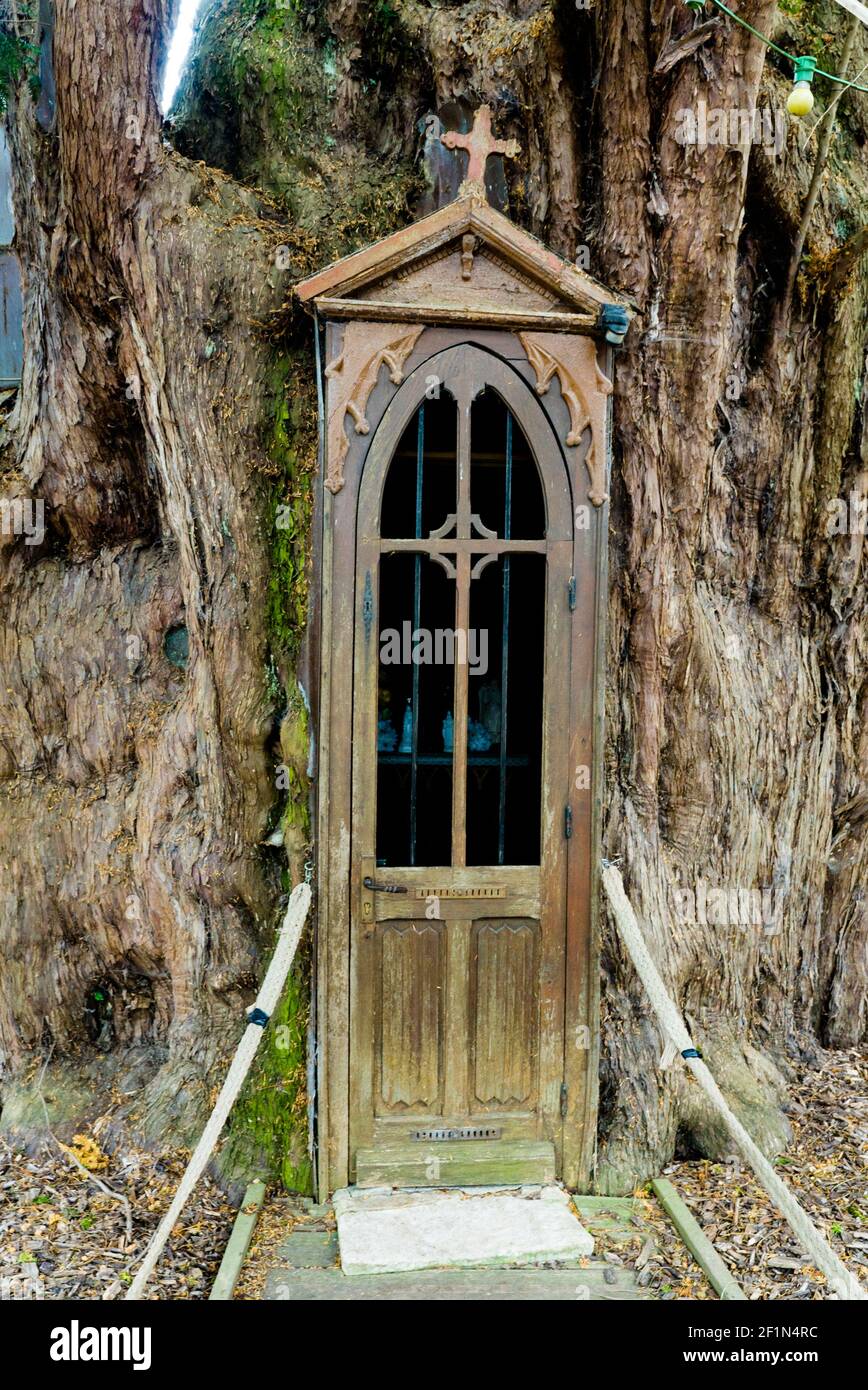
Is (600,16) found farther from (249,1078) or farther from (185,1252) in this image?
(185,1252)

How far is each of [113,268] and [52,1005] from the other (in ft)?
11.0

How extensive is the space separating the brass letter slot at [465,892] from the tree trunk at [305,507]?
0.62m

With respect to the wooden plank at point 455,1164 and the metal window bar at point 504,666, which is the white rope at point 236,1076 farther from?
the metal window bar at point 504,666

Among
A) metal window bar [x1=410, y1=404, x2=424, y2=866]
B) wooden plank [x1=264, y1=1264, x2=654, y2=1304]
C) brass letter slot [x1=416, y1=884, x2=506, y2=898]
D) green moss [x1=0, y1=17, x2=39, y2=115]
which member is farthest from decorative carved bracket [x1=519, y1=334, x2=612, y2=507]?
wooden plank [x1=264, y1=1264, x2=654, y2=1304]

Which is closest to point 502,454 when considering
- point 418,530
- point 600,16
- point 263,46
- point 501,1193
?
point 418,530

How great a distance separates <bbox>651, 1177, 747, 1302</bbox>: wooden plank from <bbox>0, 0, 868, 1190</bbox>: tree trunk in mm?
176

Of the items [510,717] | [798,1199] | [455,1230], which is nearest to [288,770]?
[510,717]

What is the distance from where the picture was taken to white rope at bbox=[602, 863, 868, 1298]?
3244mm

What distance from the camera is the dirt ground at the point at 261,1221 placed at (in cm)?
382

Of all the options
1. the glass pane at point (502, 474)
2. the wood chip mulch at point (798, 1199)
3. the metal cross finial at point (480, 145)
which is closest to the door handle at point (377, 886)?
the glass pane at point (502, 474)

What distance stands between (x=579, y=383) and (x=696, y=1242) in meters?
3.32

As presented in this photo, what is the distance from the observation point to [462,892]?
4.23 meters

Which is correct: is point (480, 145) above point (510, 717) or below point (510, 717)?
above

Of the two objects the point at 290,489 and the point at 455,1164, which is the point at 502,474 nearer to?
the point at 290,489
